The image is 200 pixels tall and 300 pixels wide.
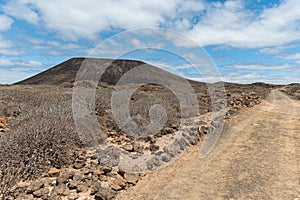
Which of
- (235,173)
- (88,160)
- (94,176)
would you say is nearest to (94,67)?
(88,160)

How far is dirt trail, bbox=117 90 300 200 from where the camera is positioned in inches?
186

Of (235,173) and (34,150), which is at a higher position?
(34,150)

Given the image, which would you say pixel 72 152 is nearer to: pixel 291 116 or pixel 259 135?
pixel 259 135

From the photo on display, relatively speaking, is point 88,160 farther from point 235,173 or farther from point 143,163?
point 235,173

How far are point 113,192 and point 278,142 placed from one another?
210 inches

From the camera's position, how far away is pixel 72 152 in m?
6.45

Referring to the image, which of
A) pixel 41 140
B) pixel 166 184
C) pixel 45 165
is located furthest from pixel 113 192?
pixel 41 140

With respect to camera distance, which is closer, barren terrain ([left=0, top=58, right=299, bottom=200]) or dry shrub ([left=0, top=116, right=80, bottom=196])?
barren terrain ([left=0, top=58, right=299, bottom=200])

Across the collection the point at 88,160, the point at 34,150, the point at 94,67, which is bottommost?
the point at 88,160

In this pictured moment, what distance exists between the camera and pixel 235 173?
18.1ft

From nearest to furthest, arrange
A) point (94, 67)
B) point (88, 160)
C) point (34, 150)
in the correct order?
1. point (34, 150)
2. point (88, 160)
3. point (94, 67)

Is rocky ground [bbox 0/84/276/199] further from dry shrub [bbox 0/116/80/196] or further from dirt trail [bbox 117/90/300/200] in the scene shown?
dirt trail [bbox 117/90/300/200]

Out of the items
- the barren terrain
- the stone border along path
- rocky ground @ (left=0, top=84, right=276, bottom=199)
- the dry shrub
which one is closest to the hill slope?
rocky ground @ (left=0, top=84, right=276, bottom=199)

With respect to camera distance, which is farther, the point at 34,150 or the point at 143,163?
the point at 143,163
